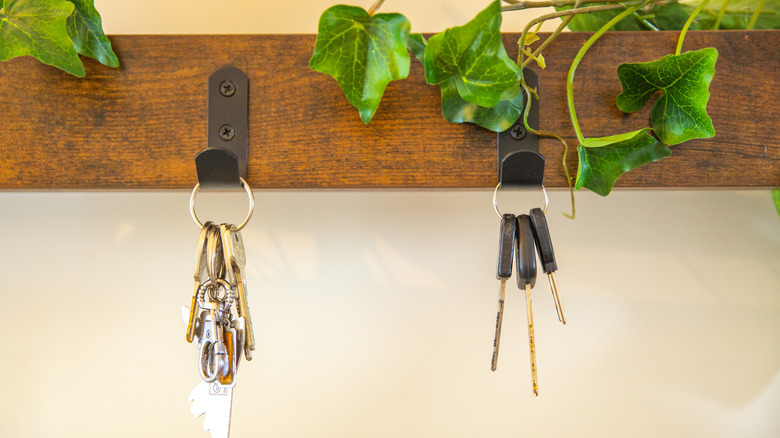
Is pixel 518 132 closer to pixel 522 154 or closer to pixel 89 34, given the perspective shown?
pixel 522 154

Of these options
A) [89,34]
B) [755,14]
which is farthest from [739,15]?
[89,34]

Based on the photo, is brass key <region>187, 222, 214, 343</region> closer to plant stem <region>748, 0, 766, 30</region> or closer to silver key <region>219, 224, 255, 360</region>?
silver key <region>219, 224, 255, 360</region>

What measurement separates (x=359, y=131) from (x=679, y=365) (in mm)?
493

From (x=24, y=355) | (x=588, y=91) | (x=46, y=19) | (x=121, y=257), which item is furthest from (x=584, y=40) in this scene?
(x=24, y=355)

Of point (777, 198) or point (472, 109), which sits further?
point (777, 198)

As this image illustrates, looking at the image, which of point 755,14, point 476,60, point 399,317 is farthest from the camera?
point 399,317

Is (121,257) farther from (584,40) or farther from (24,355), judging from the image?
(584,40)

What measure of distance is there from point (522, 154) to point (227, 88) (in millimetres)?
281

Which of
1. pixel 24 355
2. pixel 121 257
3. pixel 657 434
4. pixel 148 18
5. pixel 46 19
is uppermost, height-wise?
pixel 148 18

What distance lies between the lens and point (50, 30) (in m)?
0.44

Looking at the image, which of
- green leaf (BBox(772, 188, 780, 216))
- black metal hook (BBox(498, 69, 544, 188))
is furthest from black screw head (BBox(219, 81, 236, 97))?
green leaf (BBox(772, 188, 780, 216))

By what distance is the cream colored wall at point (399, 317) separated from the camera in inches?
25.2

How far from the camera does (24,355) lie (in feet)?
2.11

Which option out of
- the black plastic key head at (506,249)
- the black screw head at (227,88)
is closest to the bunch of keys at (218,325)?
the black screw head at (227,88)
